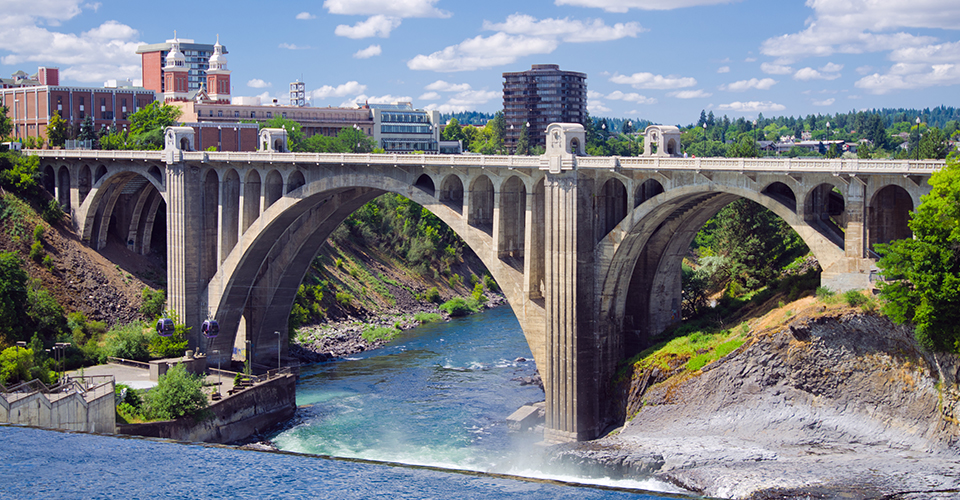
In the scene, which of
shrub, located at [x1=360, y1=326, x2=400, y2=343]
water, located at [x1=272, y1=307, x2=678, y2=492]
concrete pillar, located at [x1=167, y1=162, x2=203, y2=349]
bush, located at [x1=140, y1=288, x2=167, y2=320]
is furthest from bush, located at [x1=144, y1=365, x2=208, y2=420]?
shrub, located at [x1=360, y1=326, x2=400, y2=343]

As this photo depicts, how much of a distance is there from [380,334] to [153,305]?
63.3 feet

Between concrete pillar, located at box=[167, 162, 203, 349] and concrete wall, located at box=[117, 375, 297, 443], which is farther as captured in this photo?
concrete pillar, located at box=[167, 162, 203, 349]

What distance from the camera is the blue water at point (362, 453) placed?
3634 cm

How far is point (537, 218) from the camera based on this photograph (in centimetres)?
4706

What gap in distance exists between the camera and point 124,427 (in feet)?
145

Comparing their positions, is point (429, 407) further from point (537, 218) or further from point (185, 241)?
point (185, 241)

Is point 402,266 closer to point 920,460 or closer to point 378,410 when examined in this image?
point 378,410

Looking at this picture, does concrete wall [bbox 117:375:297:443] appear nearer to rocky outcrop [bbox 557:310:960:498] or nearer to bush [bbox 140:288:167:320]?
bush [bbox 140:288:167:320]

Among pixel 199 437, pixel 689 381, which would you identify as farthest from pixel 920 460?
pixel 199 437

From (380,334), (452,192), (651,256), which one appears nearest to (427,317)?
(380,334)

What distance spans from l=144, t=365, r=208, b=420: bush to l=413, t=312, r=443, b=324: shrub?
37.0 meters

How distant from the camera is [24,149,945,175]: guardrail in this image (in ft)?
121

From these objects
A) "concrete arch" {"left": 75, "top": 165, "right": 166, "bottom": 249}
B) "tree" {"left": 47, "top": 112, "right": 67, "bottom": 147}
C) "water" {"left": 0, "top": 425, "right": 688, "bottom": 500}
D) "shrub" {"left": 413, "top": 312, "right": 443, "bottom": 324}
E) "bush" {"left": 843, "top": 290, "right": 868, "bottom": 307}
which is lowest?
"water" {"left": 0, "top": 425, "right": 688, "bottom": 500}

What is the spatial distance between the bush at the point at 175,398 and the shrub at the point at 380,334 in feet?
90.3
